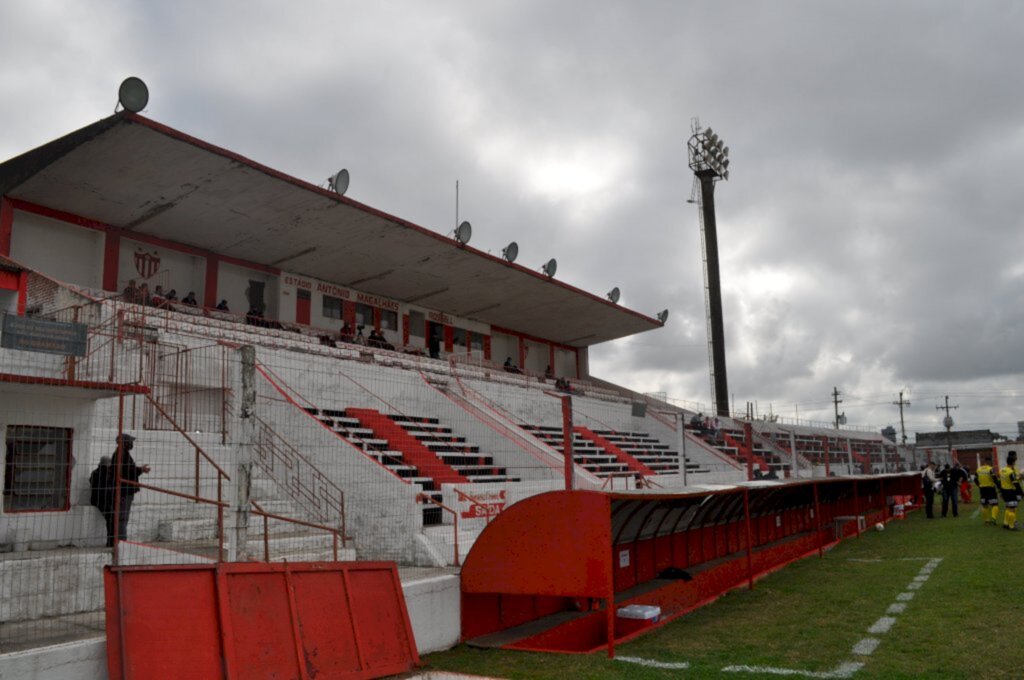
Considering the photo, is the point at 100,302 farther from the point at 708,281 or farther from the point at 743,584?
the point at 708,281

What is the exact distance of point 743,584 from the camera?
11.3 meters

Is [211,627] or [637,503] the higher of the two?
[637,503]

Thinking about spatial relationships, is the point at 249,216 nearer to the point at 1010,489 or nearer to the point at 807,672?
the point at 1010,489

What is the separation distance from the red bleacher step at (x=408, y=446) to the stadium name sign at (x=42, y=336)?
6548 mm

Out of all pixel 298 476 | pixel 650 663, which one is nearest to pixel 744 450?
pixel 298 476

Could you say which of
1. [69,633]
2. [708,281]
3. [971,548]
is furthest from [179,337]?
[708,281]

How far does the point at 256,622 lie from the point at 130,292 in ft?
59.6

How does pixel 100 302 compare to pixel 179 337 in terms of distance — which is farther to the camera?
pixel 179 337

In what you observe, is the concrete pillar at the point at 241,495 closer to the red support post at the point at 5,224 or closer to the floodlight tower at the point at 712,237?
the red support post at the point at 5,224

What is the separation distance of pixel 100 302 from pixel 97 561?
6386 millimetres

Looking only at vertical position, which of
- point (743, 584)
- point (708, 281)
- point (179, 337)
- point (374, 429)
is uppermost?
point (708, 281)

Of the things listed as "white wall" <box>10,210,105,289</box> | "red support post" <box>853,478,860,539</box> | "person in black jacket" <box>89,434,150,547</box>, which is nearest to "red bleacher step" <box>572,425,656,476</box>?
"red support post" <box>853,478,860,539</box>

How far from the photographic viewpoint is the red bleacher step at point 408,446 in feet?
47.3

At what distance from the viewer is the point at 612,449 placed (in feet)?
81.5
